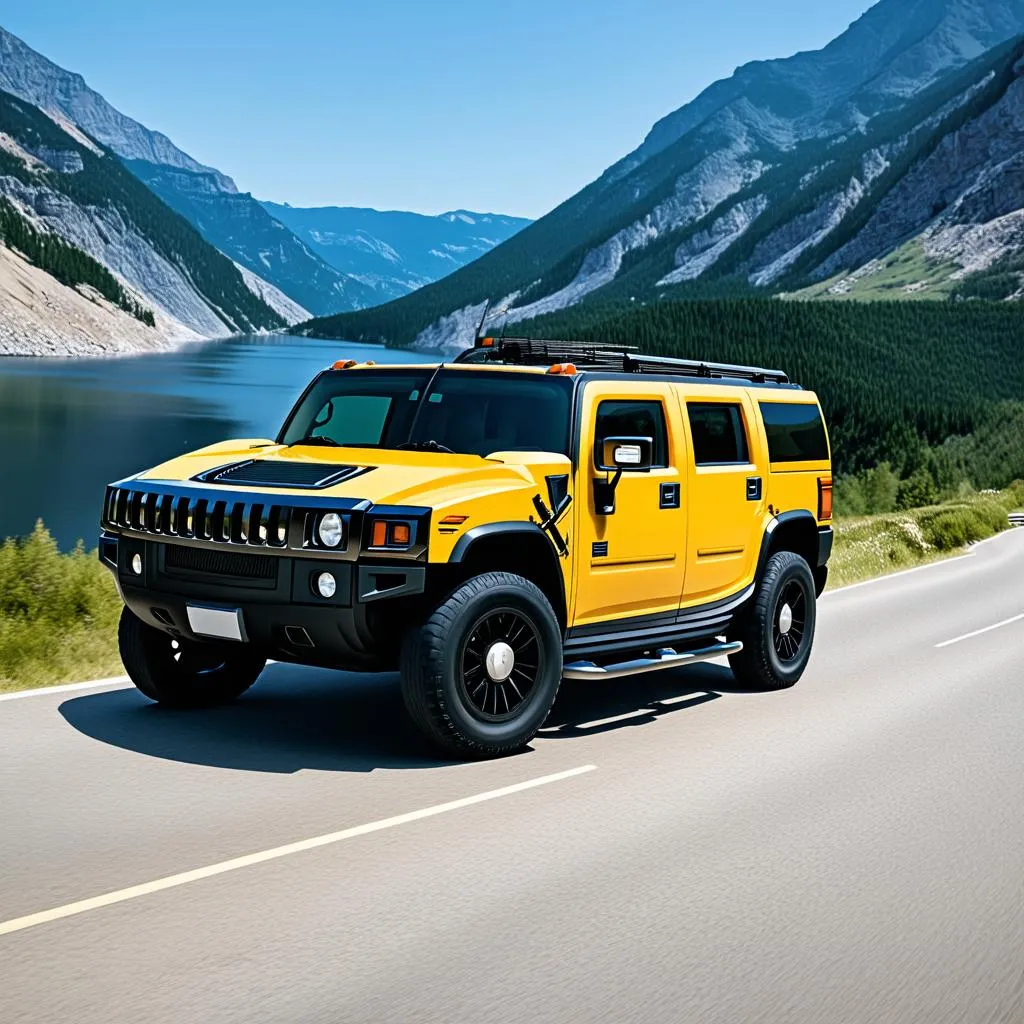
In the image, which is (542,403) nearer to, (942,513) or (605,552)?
(605,552)

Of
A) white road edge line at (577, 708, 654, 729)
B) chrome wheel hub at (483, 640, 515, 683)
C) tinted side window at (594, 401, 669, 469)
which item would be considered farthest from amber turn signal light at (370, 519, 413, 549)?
white road edge line at (577, 708, 654, 729)

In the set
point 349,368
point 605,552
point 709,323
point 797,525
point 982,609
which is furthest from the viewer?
point 709,323

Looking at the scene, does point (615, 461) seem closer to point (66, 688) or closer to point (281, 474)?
point (281, 474)

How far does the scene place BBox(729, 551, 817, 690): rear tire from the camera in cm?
945

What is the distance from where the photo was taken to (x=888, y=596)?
54.3ft

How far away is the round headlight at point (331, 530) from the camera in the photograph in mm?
6656

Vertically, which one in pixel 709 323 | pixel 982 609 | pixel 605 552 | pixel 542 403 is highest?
pixel 709 323

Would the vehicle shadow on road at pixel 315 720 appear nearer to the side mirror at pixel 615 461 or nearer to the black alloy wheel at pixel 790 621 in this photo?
the black alloy wheel at pixel 790 621

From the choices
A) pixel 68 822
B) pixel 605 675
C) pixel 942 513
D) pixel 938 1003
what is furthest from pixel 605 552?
pixel 942 513

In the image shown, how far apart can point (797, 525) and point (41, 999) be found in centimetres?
708

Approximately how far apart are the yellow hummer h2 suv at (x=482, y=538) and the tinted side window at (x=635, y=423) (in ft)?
0.04

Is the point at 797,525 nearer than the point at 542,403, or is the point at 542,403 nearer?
Result: the point at 542,403

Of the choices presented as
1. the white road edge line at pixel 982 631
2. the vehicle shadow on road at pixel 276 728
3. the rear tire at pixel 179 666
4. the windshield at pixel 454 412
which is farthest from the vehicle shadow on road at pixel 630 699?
the white road edge line at pixel 982 631

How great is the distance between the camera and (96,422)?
76.5 meters
